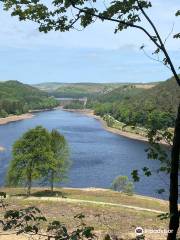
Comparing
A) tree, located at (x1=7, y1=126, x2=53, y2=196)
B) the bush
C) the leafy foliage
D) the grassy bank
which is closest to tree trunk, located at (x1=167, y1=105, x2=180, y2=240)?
the grassy bank

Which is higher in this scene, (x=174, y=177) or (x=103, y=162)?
(x=174, y=177)

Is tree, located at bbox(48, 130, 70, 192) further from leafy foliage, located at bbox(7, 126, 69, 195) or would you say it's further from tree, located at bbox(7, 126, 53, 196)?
tree, located at bbox(7, 126, 53, 196)

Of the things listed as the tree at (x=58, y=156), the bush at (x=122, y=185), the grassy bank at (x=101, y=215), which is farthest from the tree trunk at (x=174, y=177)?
the bush at (x=122, y=185)

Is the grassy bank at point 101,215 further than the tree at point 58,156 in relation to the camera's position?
No

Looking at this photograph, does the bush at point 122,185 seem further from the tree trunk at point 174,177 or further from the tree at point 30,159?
the tree trunk at point 174,177

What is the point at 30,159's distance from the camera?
5956 centimetres

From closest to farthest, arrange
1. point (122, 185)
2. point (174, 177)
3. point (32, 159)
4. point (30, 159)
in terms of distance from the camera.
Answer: point (174, 177) < point (30, 159) < point (32, 159) < point (122, 185)

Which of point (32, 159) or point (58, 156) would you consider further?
point (58, 156)

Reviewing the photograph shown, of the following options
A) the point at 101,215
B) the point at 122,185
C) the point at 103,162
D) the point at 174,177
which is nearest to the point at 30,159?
the point at 122,185

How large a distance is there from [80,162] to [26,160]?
43.8 metres

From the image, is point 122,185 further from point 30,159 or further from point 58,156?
point 30,159

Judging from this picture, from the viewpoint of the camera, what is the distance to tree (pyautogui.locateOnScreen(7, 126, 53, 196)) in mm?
59500

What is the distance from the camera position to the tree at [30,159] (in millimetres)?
59500

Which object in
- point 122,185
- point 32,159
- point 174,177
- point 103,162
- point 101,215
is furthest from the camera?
point 103,162
